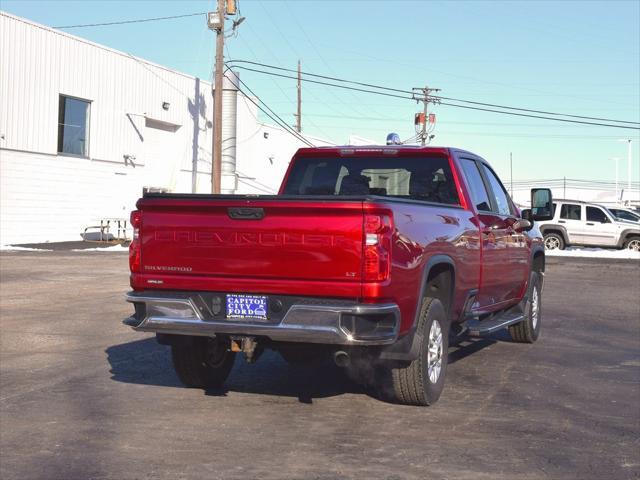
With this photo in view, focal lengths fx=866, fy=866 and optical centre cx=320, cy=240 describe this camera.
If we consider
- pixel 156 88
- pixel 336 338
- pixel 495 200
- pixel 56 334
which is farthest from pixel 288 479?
pixel 156 88

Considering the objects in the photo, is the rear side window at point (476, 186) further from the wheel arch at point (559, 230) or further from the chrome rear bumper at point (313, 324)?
the wheel arch at point (559, 230)

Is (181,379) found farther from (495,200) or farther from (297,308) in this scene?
(495,200)

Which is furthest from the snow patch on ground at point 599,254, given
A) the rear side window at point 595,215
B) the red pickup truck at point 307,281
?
the red pickup truck at point 307,281

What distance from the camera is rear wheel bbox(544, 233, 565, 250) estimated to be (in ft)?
107

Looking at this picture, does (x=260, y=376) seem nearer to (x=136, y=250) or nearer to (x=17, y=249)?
(x=136, y=250)

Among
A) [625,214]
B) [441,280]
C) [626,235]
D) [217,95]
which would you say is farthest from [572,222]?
[441,280]

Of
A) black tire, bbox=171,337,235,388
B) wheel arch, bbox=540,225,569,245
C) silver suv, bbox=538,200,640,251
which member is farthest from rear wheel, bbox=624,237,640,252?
black tire, bbox=171,337,235,388

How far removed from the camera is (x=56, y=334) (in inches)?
424

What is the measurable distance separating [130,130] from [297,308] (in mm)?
34299

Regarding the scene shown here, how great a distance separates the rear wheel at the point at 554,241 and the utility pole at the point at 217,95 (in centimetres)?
1263

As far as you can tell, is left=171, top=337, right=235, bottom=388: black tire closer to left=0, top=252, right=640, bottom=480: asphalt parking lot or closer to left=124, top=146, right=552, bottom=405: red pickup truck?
left=124, top=146, right=552, bottom=405: red pickup truck

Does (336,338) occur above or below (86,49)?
below

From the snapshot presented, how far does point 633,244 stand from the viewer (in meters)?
32.7

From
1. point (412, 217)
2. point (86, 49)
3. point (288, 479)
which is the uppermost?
point (86, 49)
